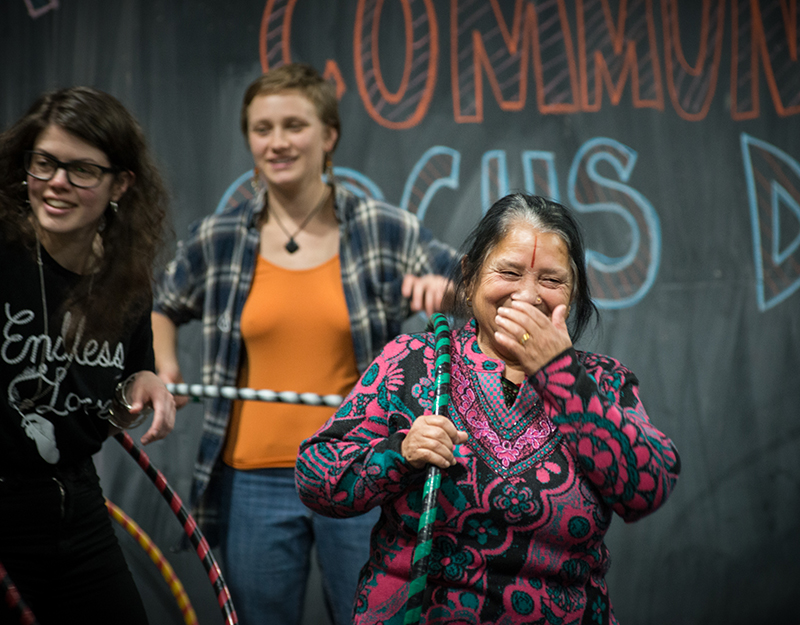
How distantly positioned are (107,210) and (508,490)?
129 centimetres

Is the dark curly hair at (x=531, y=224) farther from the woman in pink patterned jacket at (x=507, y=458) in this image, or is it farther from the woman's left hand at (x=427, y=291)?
the woman's left hand at (x=427, y=291)

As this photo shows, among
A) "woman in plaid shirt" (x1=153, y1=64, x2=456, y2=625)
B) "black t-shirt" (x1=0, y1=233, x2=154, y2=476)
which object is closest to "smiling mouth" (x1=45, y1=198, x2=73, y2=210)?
"black t-shirt" (x1=0, y1=233, x2=154, y2=476)

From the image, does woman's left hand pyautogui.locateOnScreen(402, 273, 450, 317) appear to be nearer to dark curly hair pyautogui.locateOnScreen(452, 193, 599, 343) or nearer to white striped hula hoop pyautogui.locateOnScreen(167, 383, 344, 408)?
white striped hula hoop pyautogui.locateOnScreen(167, 383, 344, 408)

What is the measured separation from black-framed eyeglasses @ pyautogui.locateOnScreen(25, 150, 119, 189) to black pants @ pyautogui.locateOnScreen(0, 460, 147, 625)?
A: 0.69 meters

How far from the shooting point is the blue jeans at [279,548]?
2396 mm

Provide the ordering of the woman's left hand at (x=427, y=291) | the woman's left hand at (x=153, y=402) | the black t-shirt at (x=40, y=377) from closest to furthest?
the black t-shirt at (x=40, y=377)
the woman's left hand at (x=153, y=402)
the woman's left hand at (x=427, y=291)

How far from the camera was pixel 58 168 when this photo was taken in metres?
1.81

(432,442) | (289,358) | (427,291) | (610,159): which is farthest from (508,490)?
(610,159)

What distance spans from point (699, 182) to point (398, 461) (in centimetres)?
294

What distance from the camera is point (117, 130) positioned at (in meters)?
1.90

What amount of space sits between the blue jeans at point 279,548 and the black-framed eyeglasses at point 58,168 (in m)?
1.07

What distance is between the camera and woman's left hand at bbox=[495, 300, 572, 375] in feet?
4.78

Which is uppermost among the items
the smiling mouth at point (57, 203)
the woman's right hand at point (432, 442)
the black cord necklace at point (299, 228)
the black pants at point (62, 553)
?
the smiling mouth at point (57, 203)

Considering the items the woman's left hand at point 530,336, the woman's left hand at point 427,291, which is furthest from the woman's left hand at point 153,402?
the woman's left hand at point 530,336
